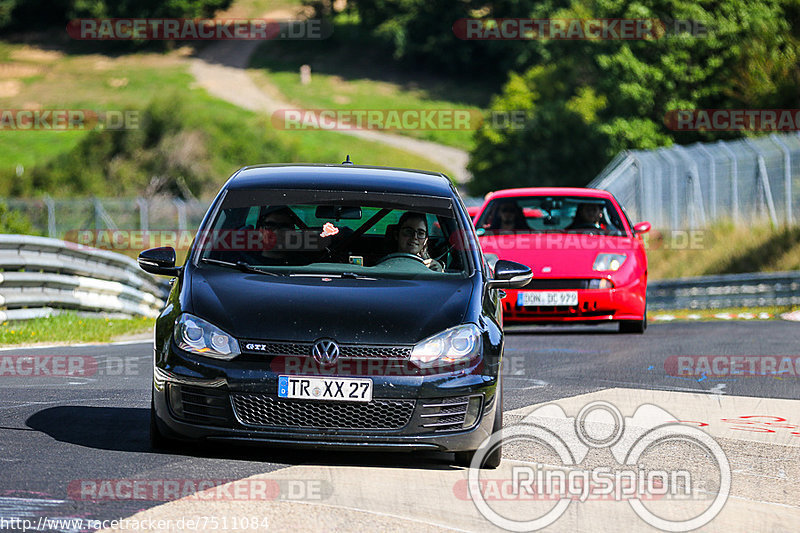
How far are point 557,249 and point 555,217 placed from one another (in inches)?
42.3

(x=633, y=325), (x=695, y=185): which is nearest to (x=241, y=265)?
(x=633, y=325)

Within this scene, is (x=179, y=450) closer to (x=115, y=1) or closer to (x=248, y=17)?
(x=115, y=1)

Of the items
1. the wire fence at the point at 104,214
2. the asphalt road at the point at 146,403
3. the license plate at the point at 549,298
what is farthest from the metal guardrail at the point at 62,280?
the wire fence at the point at 104,214

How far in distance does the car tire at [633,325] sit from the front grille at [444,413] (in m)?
8.61

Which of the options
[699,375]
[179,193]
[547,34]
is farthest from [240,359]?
[547,34]

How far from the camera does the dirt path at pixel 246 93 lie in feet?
281

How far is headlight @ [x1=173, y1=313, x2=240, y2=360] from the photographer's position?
662 centimetres

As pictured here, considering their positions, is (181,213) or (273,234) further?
(181,213)

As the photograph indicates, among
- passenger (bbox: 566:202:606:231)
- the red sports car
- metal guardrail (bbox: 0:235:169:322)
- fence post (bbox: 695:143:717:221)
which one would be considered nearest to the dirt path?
fence post (bbox: 695:143:717:221)

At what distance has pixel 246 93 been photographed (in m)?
104

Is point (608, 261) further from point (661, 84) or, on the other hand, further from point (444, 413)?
point (661, 84)

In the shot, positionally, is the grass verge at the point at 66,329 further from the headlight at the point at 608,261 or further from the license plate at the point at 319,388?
the license plate at the point at 319,388

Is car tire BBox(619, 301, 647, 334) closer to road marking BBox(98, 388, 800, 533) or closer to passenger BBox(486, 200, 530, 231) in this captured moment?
passenger BBox(486, 200, 530, 231)

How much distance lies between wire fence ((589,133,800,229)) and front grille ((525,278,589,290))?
48.1ft
